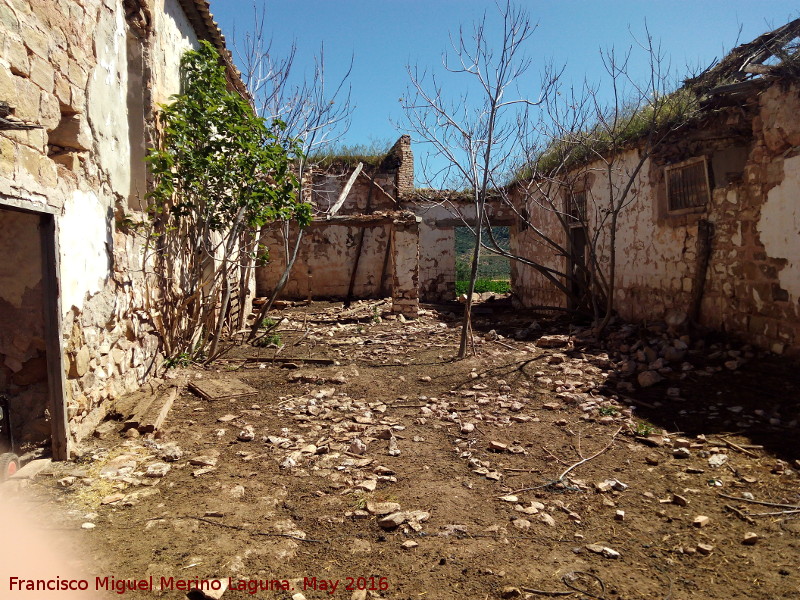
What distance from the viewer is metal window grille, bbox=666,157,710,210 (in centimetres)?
684

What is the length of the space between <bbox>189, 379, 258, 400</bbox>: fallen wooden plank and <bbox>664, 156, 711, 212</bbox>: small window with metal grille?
6.10m

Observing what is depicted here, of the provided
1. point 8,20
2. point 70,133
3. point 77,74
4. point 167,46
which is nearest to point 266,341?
point 167,46

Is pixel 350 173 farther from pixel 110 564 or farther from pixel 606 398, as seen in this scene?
pixel 110 564

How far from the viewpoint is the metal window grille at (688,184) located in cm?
684

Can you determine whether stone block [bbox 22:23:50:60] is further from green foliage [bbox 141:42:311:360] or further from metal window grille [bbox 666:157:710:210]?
Result: metal window grille [bbox 666:157:710:210]

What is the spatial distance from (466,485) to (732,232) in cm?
499

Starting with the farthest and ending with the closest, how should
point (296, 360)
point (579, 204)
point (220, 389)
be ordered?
point (579, 204) < point (296, 360) < point (220, 389)

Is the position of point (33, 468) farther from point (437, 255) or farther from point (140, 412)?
point (437, 255)

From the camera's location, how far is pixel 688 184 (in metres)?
7.14

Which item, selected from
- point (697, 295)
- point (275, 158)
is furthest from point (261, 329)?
point (697, 295)

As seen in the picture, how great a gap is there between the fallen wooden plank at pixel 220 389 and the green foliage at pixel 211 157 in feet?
6.02

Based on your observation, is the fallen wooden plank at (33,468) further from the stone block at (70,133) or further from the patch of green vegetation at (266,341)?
the patch of green vegetation at (266,341)

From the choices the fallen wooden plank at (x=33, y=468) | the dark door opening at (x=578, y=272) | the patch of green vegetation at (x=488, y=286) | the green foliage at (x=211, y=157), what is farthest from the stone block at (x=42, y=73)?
the patch of green vegetation at (x=488, y=286)

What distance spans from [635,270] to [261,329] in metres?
6.43
